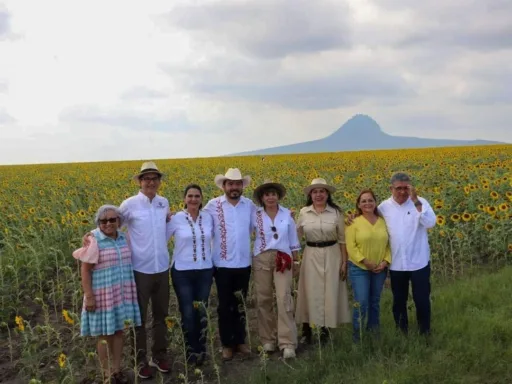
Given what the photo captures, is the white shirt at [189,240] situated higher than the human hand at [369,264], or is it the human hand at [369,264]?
the white shirt at [189,240]

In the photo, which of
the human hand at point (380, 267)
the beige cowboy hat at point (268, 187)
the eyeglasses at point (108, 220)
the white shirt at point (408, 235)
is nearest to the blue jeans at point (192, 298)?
the eyeglasses at point (108, 220)

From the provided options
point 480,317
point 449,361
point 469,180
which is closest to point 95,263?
point 449,361

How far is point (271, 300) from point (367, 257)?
1.01 meters

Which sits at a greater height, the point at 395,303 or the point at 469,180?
the point at 469,180

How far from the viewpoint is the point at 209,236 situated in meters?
4.73

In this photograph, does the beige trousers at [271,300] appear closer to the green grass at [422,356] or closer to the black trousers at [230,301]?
the black trousers at [230,301]

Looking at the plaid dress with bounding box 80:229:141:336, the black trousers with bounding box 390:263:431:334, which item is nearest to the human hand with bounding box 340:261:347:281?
the black trousers with bounding box 390:263:431:334

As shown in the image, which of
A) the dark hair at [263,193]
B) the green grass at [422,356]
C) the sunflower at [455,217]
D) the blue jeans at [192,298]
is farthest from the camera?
the sunflower at [455,217]

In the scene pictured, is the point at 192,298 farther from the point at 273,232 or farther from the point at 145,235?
the point at 273,232

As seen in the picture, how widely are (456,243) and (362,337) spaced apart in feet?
12.1

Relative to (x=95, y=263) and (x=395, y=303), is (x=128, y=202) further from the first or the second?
(x=395, y=303)

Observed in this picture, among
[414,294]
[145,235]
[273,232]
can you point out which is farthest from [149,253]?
[414,294]

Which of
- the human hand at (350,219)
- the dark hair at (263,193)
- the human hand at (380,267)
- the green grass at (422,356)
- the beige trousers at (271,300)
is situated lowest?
the green grass at (422,356)

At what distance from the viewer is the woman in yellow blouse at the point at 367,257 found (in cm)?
462
